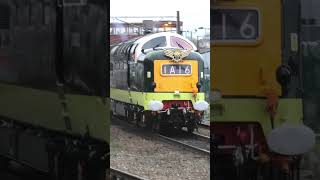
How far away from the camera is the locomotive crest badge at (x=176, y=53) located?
2695 millimetres

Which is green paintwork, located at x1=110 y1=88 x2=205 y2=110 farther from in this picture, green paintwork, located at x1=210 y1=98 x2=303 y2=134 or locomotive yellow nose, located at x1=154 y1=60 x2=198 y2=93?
green paintwork, located at x1=210 y1=98 x2=303 y2=134

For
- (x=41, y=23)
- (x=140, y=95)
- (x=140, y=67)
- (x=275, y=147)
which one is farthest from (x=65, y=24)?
(x=275, y=147)

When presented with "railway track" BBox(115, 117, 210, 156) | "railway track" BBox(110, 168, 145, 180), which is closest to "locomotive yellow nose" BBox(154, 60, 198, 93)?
"railway track" BBox(115, 117, 210, 156)

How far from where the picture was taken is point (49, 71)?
9.57 feet

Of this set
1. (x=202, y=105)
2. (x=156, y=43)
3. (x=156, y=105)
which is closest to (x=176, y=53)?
(x=156, y=43)

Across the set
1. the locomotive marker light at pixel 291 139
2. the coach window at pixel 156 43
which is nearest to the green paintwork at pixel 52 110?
the coach window at pixel 156 43

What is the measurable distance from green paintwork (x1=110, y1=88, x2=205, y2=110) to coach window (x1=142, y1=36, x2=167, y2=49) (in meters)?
0.28

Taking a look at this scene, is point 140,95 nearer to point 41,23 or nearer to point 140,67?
point 140,67

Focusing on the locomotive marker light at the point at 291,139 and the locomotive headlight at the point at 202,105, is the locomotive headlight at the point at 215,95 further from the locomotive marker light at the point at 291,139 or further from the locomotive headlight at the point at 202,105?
the locomotive marker light at the point at 291,139

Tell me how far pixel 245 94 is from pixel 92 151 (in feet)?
2.76

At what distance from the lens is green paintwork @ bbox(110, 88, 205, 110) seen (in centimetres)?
279

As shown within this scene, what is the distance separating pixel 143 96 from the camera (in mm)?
3275

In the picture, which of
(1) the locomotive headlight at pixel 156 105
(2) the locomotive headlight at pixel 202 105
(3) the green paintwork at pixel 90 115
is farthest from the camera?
(1) the locomotive headlight at pixel 156 105

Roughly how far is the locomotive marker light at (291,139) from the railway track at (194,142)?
30 centimetres
